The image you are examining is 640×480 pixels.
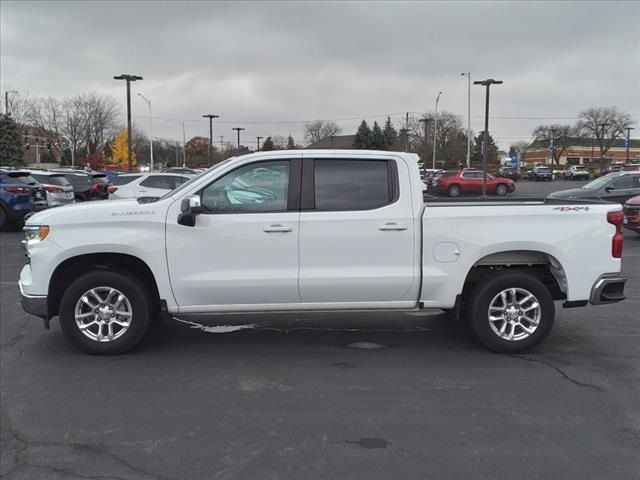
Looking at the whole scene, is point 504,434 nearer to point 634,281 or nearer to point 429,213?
point 429,213

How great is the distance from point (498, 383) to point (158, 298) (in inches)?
124

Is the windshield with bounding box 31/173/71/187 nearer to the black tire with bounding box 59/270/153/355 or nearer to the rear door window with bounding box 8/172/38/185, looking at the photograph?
the rear door window with bounding box 8/172/38/185

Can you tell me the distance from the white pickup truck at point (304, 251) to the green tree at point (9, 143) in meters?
57.8

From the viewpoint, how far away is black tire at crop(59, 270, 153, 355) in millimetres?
5242

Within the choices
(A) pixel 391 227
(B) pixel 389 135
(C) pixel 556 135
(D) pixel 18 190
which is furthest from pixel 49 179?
(C) pixel 556 135

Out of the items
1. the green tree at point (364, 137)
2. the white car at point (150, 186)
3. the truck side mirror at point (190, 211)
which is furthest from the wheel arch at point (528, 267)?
the green tree at point (364, 137)

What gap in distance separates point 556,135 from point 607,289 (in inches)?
4233

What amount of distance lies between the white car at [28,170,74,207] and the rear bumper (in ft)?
52.2

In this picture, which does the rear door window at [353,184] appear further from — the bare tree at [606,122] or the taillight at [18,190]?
the bare tree at [606,122]

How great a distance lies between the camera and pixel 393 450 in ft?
11.8

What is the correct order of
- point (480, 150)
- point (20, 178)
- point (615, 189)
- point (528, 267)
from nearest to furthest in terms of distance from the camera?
point (528, 267) → point (20, 178) → point (615, 189) → point (480, 150)

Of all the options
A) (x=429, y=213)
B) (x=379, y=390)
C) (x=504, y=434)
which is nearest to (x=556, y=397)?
(x=504, y=434)

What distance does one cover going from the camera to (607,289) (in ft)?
17.8

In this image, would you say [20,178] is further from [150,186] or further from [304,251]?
[304,251]
